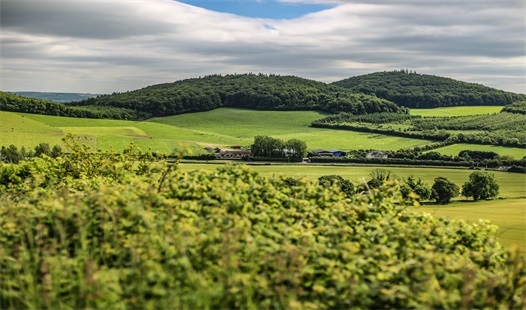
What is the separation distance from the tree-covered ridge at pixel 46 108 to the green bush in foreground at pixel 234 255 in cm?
11523

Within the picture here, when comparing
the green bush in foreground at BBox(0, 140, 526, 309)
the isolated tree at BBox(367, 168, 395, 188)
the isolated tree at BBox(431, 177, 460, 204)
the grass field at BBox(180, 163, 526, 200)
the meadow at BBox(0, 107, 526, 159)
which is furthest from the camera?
the meadow at BBox(0, 107, 526, 159)

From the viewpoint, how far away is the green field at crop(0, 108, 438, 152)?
9544cm

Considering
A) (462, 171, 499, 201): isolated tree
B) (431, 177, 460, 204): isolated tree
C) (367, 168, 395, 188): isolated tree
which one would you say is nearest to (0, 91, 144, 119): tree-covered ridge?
(367, 168, 395, 188): isolated tree

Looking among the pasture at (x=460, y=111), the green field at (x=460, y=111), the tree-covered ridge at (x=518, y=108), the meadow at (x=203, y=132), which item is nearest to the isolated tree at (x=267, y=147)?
the meadow at (x=203, y=132)

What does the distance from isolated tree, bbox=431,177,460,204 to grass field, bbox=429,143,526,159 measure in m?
35.5

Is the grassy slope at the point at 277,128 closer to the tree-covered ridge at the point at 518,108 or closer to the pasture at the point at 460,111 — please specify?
the pasture at the point at 460,111

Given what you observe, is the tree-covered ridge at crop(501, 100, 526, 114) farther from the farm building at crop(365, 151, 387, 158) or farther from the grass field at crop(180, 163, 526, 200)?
the grass field at crop(180, 163, 526, 200)

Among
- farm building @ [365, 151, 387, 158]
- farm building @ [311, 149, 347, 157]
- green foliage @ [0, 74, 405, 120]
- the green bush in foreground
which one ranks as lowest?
farm building @ [311, 149, 347, 157]

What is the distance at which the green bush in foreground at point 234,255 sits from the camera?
5121 mm

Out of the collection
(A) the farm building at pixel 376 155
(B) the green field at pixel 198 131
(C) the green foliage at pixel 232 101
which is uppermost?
(C) the green foliage at pixel 232 101

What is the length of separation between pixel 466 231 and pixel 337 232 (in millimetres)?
1887

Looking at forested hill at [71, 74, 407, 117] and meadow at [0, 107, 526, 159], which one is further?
forested hill at [71, 74, 407, 117]

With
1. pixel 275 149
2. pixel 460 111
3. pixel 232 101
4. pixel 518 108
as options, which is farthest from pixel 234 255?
pixel 460 111

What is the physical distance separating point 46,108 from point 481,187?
96927 millimetres
